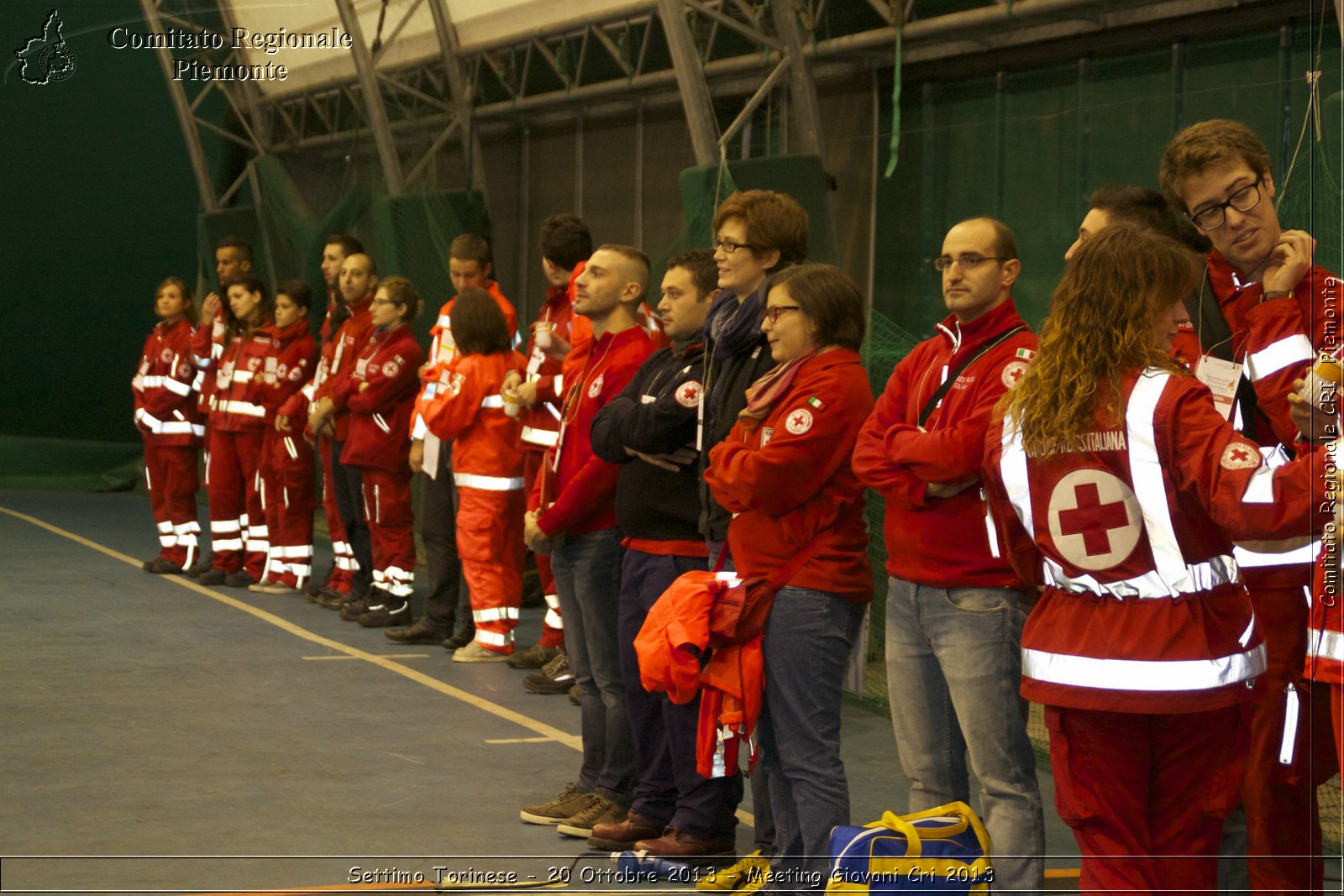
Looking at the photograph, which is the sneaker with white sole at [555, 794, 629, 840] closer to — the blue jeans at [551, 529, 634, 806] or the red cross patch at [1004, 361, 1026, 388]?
the blue jeans at [551, 529, 634, 806]

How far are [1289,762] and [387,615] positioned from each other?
5686 mm

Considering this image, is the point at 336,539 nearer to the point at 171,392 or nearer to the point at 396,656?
the point at 396,656

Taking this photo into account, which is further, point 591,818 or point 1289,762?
point 591,818

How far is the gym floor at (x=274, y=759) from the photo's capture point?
412cm

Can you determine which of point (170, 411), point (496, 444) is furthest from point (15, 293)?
point (496, 444)

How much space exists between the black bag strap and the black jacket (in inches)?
31.4

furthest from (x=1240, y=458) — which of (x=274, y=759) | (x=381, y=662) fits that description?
(x=381, y=662)

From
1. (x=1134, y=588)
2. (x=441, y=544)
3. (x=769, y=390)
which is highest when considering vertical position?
(x=769, y=390)

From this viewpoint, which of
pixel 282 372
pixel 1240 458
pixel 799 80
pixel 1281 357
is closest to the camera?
pixel 1240 458

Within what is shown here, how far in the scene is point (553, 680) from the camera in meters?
6.50

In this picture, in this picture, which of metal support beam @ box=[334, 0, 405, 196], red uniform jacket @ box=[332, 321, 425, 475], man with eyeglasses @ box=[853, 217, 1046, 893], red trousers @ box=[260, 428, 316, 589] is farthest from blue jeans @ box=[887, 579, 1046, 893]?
metal support beam @ box=[334, 0, 405, 196]

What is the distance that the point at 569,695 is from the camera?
632 centimetres

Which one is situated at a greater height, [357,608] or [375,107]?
[375,107]

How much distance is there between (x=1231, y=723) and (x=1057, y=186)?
6563mm
